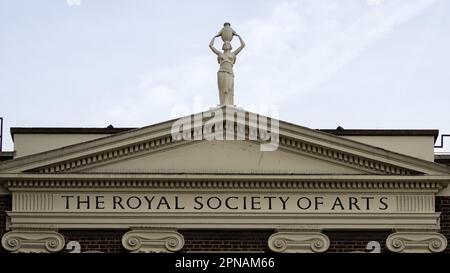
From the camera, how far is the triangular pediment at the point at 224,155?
39250 mm

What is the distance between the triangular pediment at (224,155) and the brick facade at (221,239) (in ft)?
5.20

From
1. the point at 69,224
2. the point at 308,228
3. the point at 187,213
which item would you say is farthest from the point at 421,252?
the point at 69,224

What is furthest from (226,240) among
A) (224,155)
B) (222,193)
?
(224,155)

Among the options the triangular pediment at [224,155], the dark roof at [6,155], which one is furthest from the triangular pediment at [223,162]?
the dark roof at [6,155]

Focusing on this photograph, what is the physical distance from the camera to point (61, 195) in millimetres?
39469

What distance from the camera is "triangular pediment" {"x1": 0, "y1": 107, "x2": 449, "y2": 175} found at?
1545 inches

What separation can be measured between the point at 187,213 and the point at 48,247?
3690mm

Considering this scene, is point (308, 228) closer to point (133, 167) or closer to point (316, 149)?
point (316, 149)

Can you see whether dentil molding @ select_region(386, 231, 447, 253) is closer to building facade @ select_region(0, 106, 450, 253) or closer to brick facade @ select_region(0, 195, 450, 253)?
A: building facade @ select_region(0, 106, 450, 253)

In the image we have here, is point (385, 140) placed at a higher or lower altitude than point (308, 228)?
higher

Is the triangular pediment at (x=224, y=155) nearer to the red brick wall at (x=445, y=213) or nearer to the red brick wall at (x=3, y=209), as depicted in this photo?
the red brick wall at (x=445, y=213)

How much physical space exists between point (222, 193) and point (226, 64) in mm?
3512

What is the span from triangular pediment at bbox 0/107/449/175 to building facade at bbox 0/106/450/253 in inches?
1.0

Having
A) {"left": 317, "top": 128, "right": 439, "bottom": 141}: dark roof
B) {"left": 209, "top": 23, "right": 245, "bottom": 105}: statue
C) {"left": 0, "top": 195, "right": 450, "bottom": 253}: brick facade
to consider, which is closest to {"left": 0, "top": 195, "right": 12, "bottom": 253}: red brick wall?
{"left": 0, "top": 195, "right": 450, "bottom": 253}: brick facade
